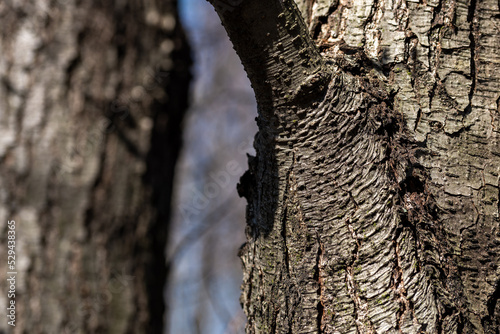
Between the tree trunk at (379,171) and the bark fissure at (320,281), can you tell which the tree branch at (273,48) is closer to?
the tree trunk at (379,171)

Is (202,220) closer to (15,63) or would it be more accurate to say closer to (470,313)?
(15,63)

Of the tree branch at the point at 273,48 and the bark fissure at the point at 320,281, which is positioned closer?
the tree branch at the point at 273,48

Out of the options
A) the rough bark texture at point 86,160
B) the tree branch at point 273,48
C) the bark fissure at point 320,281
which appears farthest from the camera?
the rough bark texture at point 86,160

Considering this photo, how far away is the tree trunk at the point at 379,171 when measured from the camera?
45.9 inches

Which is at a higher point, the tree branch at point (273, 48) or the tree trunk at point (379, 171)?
the tree branch at point (273, 48)

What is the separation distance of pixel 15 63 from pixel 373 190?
117 cm

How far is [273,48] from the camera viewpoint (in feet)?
3.81

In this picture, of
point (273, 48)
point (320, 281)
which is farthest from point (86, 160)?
point (320, 281)

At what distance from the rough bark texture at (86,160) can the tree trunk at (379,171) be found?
1.34ft

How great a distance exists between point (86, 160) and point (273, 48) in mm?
706

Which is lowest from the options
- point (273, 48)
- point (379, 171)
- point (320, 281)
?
point (320, 281)

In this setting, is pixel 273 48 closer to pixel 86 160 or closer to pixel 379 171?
pixel 379 171

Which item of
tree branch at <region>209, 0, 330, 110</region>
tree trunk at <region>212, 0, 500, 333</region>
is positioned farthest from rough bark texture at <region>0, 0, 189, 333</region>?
tree branch at <region>209, 0, 330, 110</region>

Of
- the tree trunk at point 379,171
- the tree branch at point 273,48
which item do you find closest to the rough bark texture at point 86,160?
the tree trunk at point 379,171
